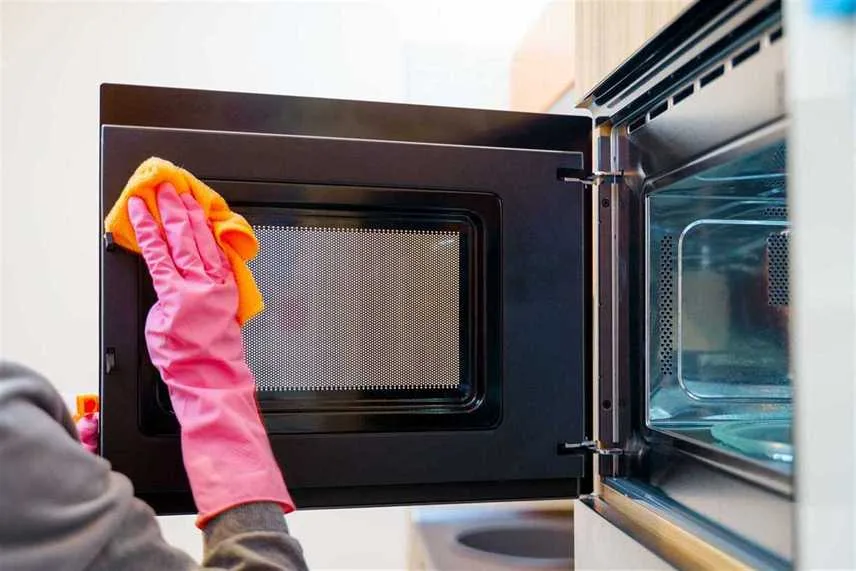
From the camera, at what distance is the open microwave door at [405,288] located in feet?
2.22

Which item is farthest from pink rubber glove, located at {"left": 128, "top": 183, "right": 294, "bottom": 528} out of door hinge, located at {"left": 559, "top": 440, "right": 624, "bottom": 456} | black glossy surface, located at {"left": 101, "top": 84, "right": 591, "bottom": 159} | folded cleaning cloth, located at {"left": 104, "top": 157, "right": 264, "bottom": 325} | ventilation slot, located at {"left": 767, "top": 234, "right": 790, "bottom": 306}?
ventilation slot, located at {"left": 767, "top": 234, "right": 790, "bottom": 306}

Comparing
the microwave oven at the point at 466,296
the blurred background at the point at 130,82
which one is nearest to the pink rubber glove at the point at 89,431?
the microwave oven at the point at 466,296

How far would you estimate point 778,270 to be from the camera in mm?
721

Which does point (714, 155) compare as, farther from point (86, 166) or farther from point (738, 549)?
point (86, 166)

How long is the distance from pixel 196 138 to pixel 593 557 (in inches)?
23.9

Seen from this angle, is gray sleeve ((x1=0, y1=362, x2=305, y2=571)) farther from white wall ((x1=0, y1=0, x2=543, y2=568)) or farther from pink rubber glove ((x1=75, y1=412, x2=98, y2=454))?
white wall ((x1=0, y1=0, x2=543, y2=568))

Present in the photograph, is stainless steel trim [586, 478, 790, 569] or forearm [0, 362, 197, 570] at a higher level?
forearm [0, 362, 197, 570]

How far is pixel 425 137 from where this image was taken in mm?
716

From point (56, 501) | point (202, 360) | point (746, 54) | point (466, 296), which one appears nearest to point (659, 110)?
point (746, 54)

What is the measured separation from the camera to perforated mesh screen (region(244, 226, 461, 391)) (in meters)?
0.71

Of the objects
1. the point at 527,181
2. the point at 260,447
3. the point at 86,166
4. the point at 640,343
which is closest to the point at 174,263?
the point at 260,447

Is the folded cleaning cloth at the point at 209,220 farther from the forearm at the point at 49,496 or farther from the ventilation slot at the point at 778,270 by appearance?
the ventilation slot at the point at 778,270

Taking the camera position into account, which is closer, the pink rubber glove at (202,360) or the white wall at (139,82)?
the pink rubber glove at (202,360)

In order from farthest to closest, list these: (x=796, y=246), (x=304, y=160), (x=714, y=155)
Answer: (x=304, y=160) → (x=714, y=155) → (x=796, y=246)
